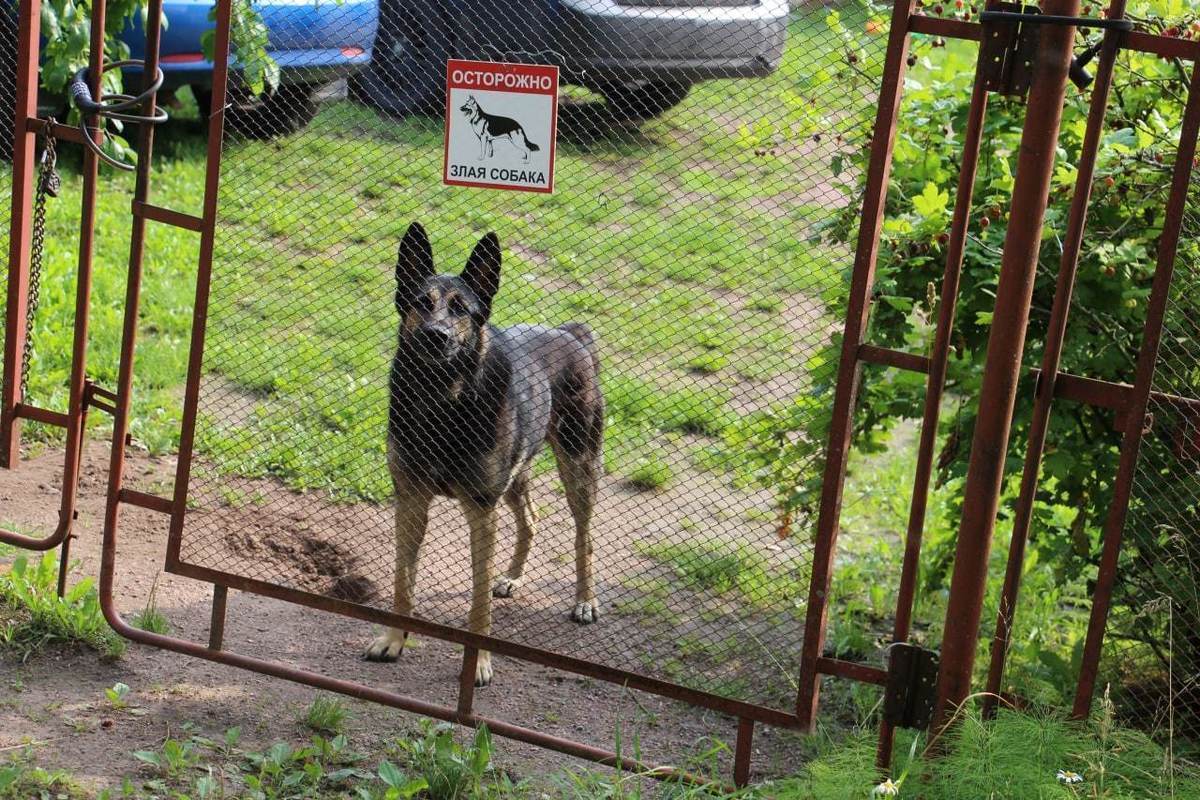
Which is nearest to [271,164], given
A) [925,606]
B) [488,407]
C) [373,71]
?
[373,71]

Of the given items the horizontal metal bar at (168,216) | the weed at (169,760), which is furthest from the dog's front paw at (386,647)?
the horizontal metal bar at (168,216)

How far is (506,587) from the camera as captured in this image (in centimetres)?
535

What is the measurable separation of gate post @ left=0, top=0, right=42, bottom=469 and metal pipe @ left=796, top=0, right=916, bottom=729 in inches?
111

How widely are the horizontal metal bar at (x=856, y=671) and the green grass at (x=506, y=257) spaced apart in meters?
0.83

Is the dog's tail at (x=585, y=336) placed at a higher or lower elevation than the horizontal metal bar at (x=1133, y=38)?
lower

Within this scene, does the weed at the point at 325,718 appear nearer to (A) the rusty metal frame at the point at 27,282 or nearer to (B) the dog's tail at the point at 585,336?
(A) the rusty metal frame at the point at 27,282

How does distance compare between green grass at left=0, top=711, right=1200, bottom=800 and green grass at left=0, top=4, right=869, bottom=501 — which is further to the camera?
green grass at left=0, top=4, right=869, bottom=501

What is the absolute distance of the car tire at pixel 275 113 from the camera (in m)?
3.88

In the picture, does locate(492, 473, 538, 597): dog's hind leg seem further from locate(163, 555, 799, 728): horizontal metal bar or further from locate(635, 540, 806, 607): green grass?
locate(163, 555, 799, 728): horizontal metal bar

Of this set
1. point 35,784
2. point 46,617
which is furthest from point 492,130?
point 46,617

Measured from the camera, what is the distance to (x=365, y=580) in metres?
5.20

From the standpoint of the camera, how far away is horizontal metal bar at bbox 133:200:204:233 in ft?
13.0

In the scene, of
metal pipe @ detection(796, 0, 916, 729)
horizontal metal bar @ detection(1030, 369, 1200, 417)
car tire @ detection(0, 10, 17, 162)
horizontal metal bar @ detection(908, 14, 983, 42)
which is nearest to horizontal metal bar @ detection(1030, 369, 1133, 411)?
horizontal metal bar @ detection(1030, 369, 1200, 417)

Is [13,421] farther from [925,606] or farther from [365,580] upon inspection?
[925,606]
